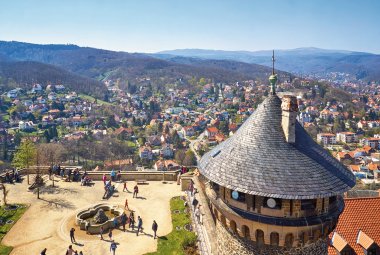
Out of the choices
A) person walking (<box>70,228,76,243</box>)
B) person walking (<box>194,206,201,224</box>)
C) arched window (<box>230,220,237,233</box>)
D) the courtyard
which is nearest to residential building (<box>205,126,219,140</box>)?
the courtyard

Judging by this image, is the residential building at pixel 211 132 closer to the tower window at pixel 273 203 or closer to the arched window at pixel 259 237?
the arched window at pixel 259 237

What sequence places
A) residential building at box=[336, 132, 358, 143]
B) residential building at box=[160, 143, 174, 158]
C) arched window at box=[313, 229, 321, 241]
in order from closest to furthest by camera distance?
arched window at box=[313, 229, 321, 241], residential building at box=[160, 143, 174, 158], residential building at box=[336, 132, 358, 143]

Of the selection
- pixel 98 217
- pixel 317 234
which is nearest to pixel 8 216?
pixel 98 217

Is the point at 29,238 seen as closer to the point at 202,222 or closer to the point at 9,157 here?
the point at 202,222

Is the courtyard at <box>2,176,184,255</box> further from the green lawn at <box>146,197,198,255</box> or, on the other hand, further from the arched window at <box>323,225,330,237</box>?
the arched window at <box>323,225,330,237</box>

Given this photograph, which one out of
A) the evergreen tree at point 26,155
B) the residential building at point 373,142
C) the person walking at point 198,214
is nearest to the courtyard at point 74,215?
the evergreen tree at point 26,155

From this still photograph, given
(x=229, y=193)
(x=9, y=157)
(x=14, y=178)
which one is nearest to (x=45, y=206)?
(x=14, y=178)
